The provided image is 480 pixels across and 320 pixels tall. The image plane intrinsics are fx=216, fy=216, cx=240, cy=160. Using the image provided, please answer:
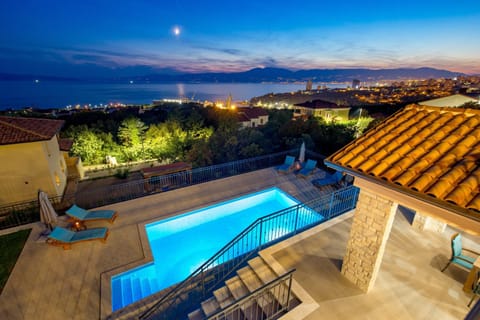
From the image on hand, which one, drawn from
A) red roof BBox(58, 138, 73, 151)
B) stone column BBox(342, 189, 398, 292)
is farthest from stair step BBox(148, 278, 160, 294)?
red roof BBox(58, 138, 73, 151)

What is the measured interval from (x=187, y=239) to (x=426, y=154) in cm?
727

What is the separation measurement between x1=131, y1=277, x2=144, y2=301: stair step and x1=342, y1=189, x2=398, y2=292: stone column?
5017mm

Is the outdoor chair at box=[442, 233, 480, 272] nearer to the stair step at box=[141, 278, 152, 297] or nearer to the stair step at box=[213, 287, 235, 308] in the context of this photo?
the stair step at box=[213, 287, 235, 308]

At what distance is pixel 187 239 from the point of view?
25.9 feet

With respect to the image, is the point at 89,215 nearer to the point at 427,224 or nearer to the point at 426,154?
the point at 426,154

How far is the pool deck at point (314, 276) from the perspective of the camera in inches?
157

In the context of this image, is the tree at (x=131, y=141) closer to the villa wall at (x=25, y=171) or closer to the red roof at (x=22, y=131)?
the red roof at (x=22, y=131)

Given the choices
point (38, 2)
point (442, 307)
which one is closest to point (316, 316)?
point (442, 307)

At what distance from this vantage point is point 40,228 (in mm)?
7281

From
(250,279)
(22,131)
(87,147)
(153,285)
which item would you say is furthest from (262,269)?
(87,147)

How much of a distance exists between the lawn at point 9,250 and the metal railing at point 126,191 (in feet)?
2.94

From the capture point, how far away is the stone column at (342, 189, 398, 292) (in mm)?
3724

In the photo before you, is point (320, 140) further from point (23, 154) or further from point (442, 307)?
point (23, 154)

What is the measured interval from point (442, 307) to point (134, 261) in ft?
23.0
